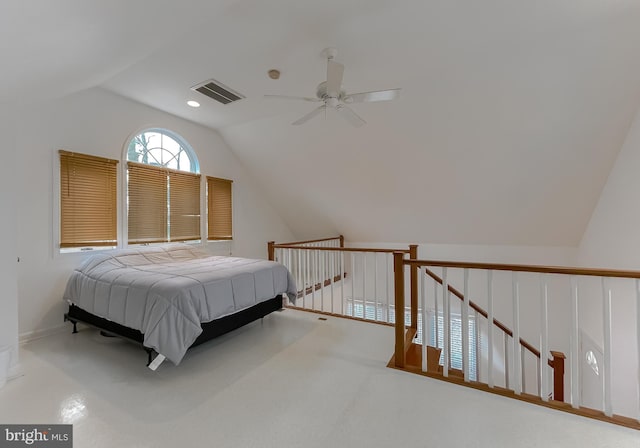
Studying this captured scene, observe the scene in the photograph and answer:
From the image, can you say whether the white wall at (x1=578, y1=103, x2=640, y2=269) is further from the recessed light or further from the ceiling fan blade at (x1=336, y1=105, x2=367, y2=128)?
the recessed light

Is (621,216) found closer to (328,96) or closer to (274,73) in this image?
(328,96)

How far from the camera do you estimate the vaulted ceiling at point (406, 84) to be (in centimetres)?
196

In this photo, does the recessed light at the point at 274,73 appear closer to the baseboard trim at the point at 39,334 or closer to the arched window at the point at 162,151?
the arched window at the point at 162,151

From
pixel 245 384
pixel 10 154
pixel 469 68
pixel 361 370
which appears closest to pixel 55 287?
pixel 10 154

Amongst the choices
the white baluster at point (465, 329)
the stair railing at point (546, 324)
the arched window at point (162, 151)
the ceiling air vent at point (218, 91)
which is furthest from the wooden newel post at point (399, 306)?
the arched window at point (162, 151)

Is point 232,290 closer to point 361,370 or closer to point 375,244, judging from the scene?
point 361,370

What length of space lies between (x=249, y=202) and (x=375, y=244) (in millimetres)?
2997

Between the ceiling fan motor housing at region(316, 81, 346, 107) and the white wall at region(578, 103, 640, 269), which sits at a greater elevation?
the ceiling fan motor housing at region(316, 81, 346, 107)

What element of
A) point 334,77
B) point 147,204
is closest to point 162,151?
point 147,204

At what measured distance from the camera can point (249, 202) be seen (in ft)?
19.1

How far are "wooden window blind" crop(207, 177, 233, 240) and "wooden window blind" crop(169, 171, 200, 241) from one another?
0.79ft

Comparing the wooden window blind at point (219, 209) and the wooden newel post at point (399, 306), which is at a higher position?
the wooden window blind at point (219, 209)

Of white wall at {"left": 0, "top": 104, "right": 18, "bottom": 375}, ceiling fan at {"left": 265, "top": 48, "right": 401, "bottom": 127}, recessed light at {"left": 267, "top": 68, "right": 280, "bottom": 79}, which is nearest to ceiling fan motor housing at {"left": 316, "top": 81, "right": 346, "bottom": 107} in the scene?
ceiling fan at {"left": 265, "top": 48, "right": 401, "bottom": 127}

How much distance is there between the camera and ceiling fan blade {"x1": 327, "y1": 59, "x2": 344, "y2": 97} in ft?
7.18
